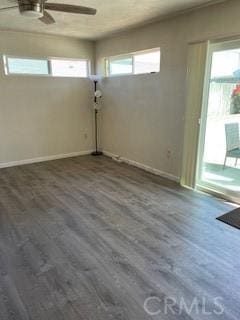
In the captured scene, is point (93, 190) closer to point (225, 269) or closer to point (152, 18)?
point (225, 269)

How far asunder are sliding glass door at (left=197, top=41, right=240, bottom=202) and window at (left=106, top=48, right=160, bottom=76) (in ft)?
3.93

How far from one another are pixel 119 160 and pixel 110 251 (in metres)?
3.27

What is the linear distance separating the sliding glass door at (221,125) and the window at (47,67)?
3.25m

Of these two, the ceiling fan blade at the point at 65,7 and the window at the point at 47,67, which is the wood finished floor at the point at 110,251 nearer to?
the ceiling fan blade at the point at 65,7

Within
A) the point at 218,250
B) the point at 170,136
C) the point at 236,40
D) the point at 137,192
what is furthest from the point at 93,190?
the point at 236,40

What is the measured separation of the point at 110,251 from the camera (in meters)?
2.46

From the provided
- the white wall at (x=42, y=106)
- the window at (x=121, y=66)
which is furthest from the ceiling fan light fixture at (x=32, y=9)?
the window at (x=121, y=66)

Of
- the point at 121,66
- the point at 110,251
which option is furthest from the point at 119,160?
the point at 110,251

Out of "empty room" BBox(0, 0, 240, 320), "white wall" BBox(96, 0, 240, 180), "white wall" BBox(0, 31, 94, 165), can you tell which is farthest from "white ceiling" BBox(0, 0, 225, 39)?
"white wall" BBox(0, 31, 94, 165)

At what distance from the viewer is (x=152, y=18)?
3.98 meters

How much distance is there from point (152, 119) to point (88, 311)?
11.4 ft

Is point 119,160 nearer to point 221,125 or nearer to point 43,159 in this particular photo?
point 43,159

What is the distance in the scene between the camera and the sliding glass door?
3.34 m

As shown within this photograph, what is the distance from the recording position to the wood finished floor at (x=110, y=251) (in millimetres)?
1877
